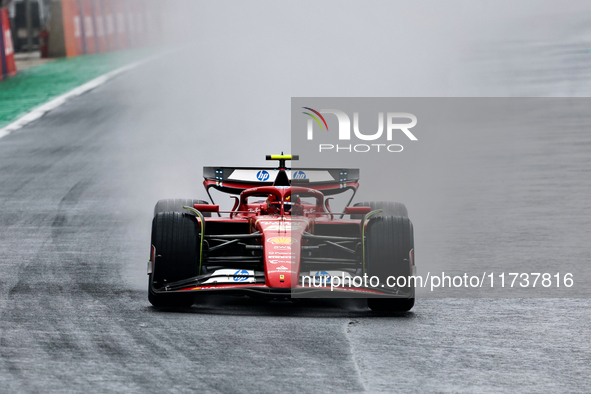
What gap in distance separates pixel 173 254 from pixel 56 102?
1344cm

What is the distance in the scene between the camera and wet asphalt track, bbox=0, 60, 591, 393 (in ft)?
18.0

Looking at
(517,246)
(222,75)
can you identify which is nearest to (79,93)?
(222,75)

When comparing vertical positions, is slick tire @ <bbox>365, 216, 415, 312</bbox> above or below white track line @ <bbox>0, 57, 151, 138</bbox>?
above

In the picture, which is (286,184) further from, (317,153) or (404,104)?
(404,104)

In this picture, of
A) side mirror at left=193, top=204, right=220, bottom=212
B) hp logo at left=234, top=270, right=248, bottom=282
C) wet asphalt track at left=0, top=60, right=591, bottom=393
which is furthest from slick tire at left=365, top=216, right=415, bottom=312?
side mirror at left=193, top=204, right=220, bottom=212

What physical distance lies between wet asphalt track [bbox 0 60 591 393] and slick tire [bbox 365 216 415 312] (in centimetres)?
14

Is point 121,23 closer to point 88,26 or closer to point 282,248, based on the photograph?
point 88,26

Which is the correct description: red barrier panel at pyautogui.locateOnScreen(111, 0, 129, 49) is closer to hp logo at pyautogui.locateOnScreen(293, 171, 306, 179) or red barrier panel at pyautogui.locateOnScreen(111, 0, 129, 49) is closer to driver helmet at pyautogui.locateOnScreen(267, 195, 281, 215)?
hp logo at pyautogui.locateOnScreen(293, 171, 306, 179)

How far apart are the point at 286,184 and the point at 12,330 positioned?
3.10 metres

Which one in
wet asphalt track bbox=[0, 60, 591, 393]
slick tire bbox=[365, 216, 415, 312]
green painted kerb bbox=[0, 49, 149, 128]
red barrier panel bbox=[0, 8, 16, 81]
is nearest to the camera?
wet asphalt track bbox=[0, 60, 591, 393]

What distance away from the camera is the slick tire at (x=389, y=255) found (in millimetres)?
7551

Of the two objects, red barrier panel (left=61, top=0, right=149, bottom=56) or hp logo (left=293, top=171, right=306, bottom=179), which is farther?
red barrier panel (left=61, top=0, right=149, bottom=56)

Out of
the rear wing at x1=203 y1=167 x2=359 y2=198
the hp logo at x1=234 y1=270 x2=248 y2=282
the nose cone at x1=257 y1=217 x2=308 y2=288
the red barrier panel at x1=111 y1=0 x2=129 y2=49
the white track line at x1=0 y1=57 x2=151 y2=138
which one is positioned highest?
the red barrier panel at x1=111 y1=0 x2=129 y2=49

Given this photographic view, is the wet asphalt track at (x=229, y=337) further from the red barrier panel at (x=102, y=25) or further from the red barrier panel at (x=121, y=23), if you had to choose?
the red barrier panel at (x=121, y=23)
